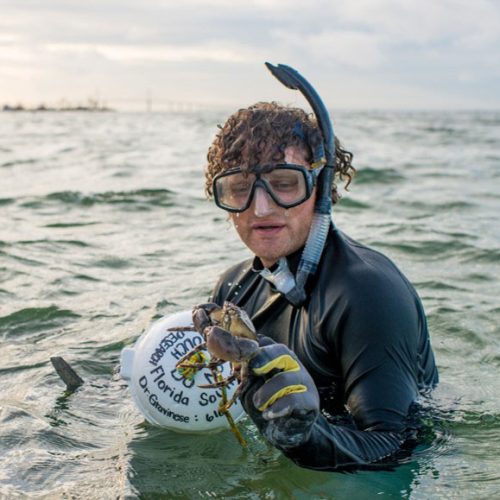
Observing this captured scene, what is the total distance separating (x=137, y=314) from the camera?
7504mm

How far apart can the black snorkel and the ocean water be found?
2.92 ft

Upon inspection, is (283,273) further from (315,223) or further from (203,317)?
(203,317)

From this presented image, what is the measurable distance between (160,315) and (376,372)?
13.6 feet

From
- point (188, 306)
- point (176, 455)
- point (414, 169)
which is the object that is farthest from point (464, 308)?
point (414, 169)

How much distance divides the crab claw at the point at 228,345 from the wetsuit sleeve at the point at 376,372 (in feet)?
2.16

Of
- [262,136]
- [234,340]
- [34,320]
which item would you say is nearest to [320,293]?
[262,136]

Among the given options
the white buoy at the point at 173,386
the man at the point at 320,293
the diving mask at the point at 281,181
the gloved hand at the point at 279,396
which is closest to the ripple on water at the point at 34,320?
the white buoy at the point at 173,386

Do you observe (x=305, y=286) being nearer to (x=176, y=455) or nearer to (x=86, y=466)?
(x=176, y=455)

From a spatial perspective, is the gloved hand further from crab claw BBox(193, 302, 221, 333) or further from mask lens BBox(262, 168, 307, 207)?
mask lens BBox(262, 168, 307, 207)

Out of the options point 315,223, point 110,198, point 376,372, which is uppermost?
point 315,223

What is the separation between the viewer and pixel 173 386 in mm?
4285

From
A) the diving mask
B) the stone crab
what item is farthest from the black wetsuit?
the stone crab

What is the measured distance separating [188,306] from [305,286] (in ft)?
12.6

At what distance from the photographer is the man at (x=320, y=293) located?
353 centimetres
